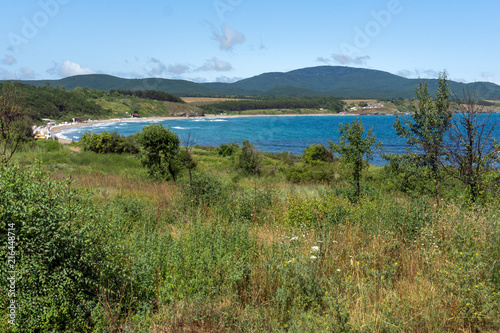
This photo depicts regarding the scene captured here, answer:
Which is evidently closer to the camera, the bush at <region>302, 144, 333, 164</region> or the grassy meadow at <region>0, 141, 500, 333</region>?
the grassy meadow at <region>0, 141, 500, 333</region>

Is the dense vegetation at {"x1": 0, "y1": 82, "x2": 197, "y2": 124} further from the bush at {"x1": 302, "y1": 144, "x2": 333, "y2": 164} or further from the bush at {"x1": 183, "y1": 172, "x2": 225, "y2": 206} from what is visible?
the bush at {"x1": 183, "y1": 172, "x2": 225, "y2": 206}

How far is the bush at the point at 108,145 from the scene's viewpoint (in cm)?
4322

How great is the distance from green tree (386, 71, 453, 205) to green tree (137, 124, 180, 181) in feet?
43.3

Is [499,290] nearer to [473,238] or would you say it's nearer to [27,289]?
[473,238]

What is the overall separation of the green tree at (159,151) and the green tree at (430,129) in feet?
43.3

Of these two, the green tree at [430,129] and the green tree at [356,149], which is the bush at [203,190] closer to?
the green tree at [356,149]

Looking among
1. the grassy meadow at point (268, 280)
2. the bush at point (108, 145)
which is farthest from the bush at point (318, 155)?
the grassy meadow at point (268, 280)

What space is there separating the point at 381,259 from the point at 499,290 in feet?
4.69

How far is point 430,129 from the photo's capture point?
9688 mm

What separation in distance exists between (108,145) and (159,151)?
28641 mm

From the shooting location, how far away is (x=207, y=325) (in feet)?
11.2

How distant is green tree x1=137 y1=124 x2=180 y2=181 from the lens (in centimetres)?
1905

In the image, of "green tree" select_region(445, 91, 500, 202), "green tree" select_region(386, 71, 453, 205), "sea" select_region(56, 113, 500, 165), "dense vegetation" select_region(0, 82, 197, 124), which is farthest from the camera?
"dense vegetation" select_region(0, 82, 197, 124)

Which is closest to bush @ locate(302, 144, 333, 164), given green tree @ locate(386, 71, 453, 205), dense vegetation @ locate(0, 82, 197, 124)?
green tree @ locate(386, 71, 453, 205)
